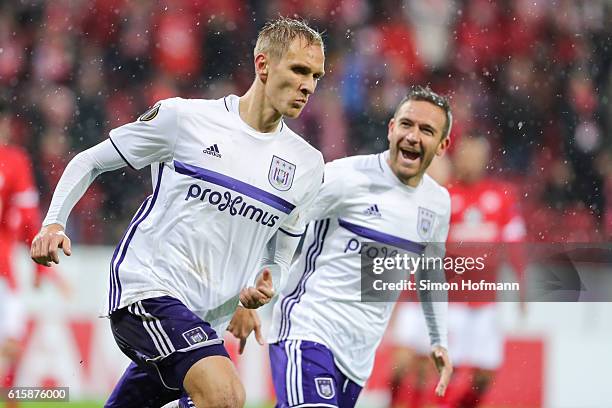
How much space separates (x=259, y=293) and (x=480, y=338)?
3929 mm

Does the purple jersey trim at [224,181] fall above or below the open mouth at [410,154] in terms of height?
below

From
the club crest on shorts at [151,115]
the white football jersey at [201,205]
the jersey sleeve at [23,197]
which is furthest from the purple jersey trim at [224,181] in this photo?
the jersey sleeve at [23,197]

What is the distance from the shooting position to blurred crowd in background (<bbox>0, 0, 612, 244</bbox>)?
8266mm

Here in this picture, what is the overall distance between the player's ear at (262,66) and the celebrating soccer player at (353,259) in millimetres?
881

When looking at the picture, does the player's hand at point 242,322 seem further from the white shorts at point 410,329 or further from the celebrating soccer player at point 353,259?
the white shorts at point 410,329

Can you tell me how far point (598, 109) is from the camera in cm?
882

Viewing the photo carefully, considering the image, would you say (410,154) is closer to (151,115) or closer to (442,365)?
(442,365)

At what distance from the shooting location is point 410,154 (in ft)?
15.6

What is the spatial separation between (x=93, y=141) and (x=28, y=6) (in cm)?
196

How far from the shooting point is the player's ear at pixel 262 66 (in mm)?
3852

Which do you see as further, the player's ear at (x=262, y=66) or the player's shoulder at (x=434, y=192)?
the player's shoulder at (x=434, y=192)

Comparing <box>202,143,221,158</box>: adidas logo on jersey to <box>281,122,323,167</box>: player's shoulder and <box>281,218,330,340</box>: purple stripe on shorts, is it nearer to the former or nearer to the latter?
<box>281,122,323,167</box>: player's shoulder

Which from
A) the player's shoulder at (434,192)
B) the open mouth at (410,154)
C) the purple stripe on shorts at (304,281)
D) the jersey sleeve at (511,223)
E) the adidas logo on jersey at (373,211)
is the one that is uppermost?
the jersey sleeve at (511,223)

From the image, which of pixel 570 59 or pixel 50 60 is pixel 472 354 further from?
pixel 50 60
